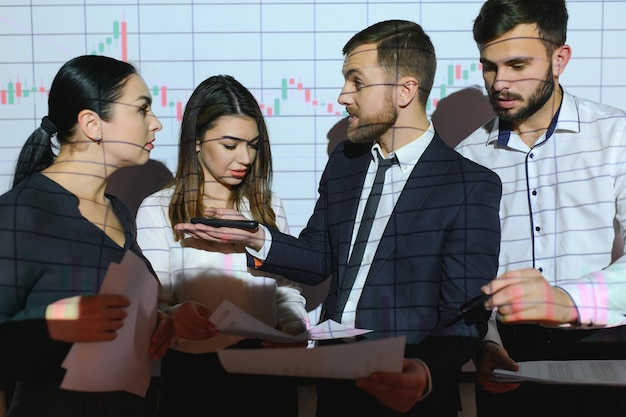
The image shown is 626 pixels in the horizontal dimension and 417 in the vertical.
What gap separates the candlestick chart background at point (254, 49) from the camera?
1.72 metres

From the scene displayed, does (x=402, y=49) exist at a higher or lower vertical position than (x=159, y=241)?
higher

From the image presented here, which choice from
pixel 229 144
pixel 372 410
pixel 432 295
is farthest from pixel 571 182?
pixel 229 144

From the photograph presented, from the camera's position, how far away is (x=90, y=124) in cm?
124

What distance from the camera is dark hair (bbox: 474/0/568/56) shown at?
1.34 m

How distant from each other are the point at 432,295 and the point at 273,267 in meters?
0.35

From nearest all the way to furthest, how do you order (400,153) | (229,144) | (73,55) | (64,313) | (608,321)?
(64,313) → (608,321) → (400,153) → (229,144) → (73,55)

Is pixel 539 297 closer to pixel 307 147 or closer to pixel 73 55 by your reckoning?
pixel 307 147

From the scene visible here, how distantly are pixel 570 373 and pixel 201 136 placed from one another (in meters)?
0.94

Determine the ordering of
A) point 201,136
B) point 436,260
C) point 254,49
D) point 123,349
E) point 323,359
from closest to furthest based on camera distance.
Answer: point 323,359
point 123,349
point 436,260
point 201,136
point 254,49

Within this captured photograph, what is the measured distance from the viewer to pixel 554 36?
1.39 m

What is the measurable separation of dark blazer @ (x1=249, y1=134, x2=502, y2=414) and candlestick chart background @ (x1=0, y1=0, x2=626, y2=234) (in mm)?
→ 554

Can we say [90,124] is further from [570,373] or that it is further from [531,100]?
[570,373]

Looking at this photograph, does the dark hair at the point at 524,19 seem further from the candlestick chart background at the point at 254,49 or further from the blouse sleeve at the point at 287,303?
the blouse sleeve at the point at 287,303

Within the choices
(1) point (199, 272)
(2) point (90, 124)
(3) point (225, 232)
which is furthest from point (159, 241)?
(2) point (90, 124)
